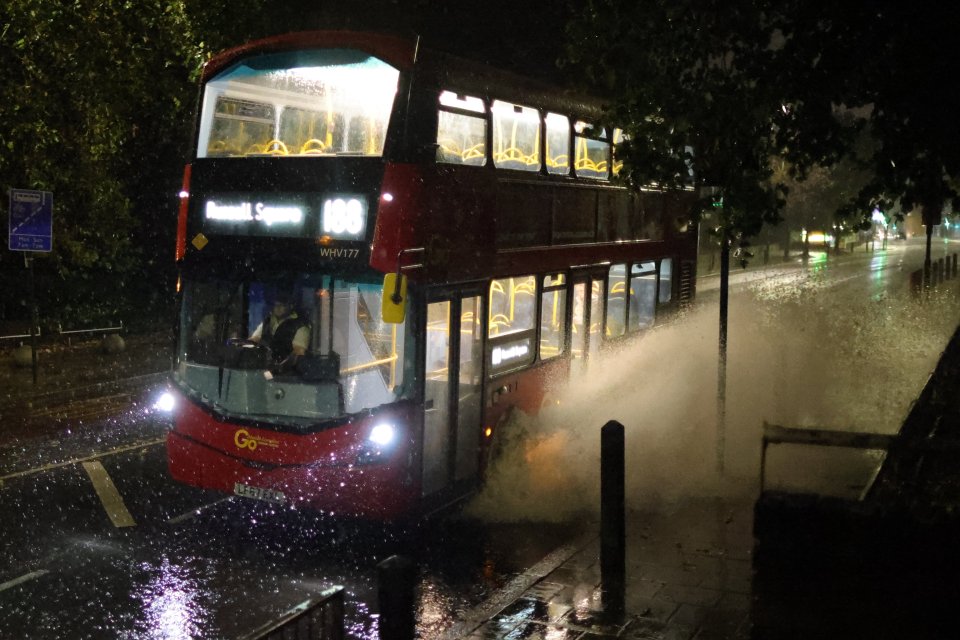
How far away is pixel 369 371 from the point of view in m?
8.32

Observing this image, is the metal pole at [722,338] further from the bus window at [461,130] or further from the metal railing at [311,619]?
the metal railing at [311,619]

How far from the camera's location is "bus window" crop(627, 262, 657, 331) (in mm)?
12945

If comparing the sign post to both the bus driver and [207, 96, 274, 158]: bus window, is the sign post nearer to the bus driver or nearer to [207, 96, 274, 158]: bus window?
[207, 96, 274, 158]: bus window

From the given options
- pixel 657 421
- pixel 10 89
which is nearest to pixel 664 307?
pixel 657 421

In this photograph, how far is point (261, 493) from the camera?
8461 mm

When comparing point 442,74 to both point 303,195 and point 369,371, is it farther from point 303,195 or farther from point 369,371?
point 369,371

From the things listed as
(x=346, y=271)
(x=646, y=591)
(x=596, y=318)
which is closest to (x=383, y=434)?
(x=346, y=271)

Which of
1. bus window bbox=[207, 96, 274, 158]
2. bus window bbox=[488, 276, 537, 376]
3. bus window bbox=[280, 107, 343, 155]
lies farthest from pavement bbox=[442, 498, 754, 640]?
bus window bbox=[207, 96, 274, 158]

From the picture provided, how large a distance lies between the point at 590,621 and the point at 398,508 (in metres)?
2.15

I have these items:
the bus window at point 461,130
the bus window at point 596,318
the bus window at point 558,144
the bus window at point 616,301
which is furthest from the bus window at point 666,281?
the bus window at point 461,130

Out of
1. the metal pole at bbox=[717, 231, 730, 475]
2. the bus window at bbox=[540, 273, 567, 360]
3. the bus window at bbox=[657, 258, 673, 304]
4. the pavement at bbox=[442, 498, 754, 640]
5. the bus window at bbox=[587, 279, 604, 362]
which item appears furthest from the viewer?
the bus window at bbox=[657, 258, 673, 304]

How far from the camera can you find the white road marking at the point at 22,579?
742cm

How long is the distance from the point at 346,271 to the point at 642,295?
6129 mm

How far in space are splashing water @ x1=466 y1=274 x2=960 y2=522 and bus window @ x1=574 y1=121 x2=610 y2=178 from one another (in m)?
2.34
